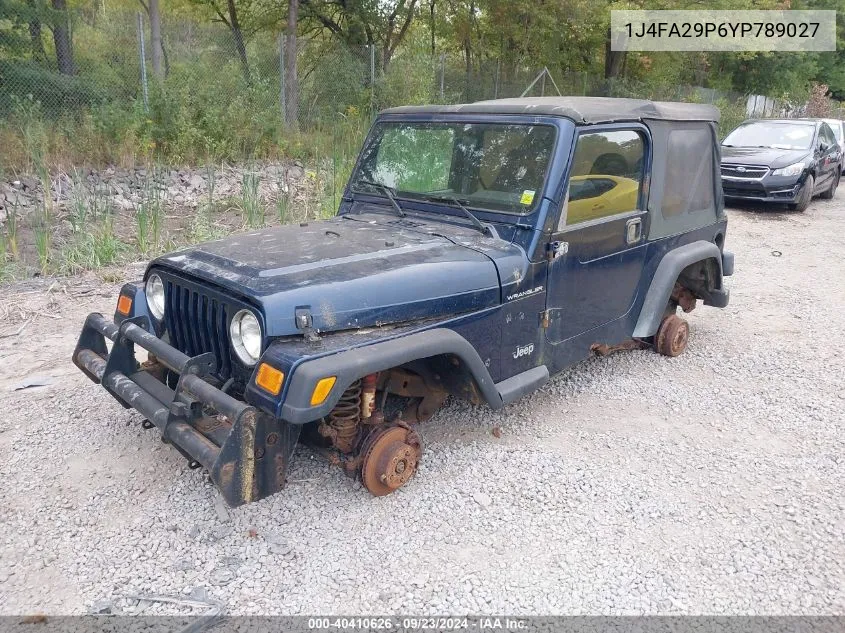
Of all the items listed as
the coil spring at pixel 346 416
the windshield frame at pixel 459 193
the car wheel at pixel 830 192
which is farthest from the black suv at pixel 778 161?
the coil spring at pixel 346 416

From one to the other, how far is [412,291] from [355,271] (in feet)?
0.92

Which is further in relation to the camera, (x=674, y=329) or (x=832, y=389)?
(x=674, y=329)

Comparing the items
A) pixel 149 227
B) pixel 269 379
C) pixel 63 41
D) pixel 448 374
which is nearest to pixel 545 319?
pixel 448 374

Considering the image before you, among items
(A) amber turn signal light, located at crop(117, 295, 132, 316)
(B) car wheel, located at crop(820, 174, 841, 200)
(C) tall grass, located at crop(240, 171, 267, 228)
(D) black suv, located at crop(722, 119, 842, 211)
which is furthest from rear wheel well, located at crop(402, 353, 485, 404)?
(B) car wheel, located at crop(820, 174, 841, 200)

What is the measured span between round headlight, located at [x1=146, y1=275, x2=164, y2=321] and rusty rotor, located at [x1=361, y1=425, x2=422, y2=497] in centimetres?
134

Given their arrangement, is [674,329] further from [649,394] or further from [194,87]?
[194,87]

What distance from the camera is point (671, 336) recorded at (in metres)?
5.24

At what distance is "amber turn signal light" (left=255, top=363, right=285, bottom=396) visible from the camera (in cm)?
271

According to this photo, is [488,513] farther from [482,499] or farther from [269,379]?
[269,379]

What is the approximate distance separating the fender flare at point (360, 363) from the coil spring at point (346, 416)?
28 cm

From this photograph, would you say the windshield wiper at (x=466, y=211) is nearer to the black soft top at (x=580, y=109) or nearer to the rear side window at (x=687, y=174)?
the black soft top at (x=580, y=109)

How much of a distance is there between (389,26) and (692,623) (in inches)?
644

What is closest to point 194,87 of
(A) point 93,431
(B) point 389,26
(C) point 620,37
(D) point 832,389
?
(B) point 389,26

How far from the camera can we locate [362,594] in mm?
2793
